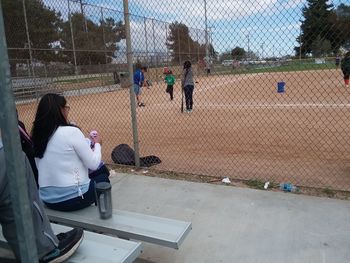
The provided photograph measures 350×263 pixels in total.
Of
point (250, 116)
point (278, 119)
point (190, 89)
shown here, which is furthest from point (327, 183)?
point (190, 89)

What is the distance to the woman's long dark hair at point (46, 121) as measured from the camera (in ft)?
9.34

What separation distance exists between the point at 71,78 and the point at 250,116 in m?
12.8

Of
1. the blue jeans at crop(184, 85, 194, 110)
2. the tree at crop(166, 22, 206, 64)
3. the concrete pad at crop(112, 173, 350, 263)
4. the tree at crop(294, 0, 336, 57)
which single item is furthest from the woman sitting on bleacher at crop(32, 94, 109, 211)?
the tree at crop(166, 22, 206, 64)

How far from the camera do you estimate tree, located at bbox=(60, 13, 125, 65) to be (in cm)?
2264

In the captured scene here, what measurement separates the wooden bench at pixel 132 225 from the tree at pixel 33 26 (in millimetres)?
18576

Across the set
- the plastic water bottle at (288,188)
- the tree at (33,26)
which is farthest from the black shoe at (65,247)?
the tree at (33,26)

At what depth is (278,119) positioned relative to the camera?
9.61 meters

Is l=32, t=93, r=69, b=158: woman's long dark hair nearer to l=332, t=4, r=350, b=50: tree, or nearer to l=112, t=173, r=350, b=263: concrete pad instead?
l=112, t=173, r=350, b=263: concrete pad

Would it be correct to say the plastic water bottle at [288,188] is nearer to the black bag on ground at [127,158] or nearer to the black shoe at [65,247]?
the black bag on ground at [127,158]

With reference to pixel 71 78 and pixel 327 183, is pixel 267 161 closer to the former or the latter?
pixel 327 183

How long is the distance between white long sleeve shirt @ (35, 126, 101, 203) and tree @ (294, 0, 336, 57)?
2.89 meters

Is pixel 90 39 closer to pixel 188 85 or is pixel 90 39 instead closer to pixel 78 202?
pixel 188 85

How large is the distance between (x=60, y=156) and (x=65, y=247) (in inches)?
32.3

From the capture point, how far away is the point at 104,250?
7.69ft
